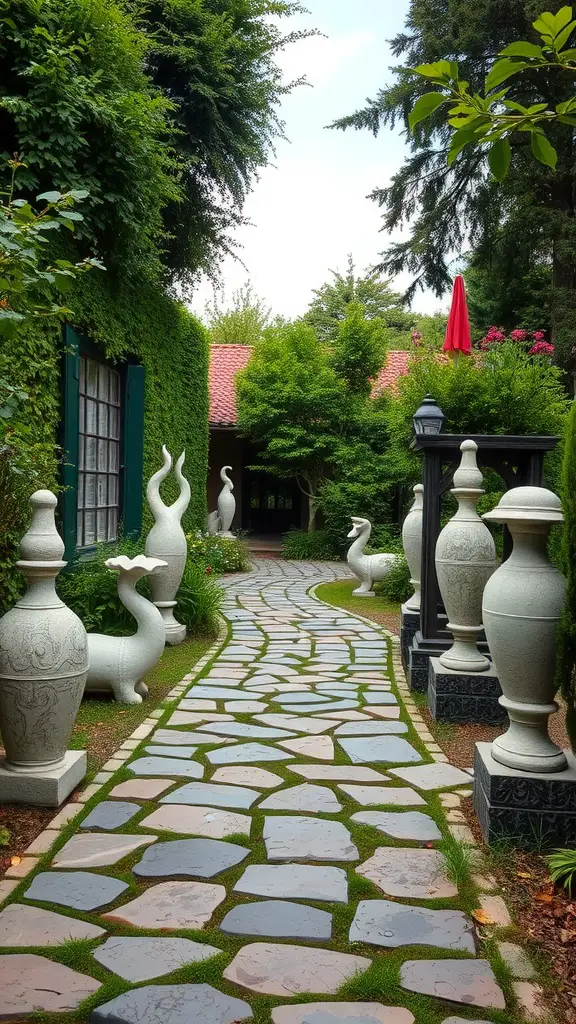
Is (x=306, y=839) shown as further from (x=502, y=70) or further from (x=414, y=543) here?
(x=414, y=543)

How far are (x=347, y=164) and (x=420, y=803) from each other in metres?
10.5

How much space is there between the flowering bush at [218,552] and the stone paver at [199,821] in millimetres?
5740

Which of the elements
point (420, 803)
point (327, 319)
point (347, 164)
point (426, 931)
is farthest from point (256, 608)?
point (327, 319)

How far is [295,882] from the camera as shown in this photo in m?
2.54

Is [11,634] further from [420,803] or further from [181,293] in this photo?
[181,293]

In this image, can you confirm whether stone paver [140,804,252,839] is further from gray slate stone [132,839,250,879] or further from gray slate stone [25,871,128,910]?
gray slate stone [25,871,128,910]

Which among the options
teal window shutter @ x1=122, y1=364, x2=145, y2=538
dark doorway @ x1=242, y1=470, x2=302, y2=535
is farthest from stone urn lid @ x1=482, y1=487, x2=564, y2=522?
dark doorway @ x1=242, y1=470, x2=302, y2=535

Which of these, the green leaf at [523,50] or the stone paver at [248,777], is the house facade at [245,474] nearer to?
the stone paver at [248,777]

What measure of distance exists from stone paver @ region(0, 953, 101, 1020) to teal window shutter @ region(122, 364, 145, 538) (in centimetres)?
566

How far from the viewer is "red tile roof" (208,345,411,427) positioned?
637 inches

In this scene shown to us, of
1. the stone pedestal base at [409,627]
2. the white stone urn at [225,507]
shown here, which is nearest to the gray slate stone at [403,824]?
the stone pedestal base at [409,627]

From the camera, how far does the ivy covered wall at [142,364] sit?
15.4 feet

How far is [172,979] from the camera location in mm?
1979

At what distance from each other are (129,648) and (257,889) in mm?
2383
